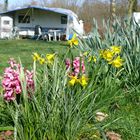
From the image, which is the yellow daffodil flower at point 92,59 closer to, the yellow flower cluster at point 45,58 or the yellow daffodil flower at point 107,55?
the yellow daffodil flower at point 107,55

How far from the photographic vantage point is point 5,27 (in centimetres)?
3953

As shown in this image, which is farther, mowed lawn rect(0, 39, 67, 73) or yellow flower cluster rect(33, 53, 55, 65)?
mowed lawn rect(0, 39, 67, 73)

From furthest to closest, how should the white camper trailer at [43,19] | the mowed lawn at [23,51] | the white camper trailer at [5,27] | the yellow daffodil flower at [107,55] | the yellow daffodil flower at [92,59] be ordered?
the white camper trailer at [43,19] → the white camper trailer at [5,27] → the mowed lawn at [23,51] → the yellow daffodil flower at [92,59] → the yellow daffodil flower at [107,55]

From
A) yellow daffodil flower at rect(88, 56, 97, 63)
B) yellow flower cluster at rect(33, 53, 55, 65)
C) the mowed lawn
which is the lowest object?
the mowed lawn

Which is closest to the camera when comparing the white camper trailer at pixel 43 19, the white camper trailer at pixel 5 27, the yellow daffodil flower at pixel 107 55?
the yellow daffodil flower at pixel 107 55

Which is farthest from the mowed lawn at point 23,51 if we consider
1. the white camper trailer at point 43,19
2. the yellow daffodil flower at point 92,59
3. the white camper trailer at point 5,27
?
the white camper trailer at point 43,19

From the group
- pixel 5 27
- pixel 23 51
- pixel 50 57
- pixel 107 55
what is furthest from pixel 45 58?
pixel 5 27

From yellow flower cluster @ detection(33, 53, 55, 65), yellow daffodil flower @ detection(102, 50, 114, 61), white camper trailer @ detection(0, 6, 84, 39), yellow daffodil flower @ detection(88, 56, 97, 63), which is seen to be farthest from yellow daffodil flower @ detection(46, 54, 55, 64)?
white camper trailer @ detection(0, 6, 84, 39)

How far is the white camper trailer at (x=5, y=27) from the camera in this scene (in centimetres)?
3881

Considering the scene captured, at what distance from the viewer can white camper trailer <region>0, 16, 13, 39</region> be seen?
38.8 metres

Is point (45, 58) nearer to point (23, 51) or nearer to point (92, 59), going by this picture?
point (92, 59)

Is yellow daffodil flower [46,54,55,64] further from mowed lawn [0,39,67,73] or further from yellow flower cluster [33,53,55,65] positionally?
mowed lawn [0,39,67,73]

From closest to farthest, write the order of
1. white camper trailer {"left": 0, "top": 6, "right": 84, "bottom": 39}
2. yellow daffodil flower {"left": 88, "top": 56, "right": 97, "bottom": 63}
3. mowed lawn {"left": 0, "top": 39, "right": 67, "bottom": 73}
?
1. yellow daffodil flower {"left": 88, "top": 56, "right": 97, "bottom": 63}
2. mowed lawn {"left": 0, "top": 39, "right": 67, "bottom": 73}
3. white camper trailer {"left": 0, "top": 6, "right": 84, "bottom": 39}

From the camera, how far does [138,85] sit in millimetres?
5574
